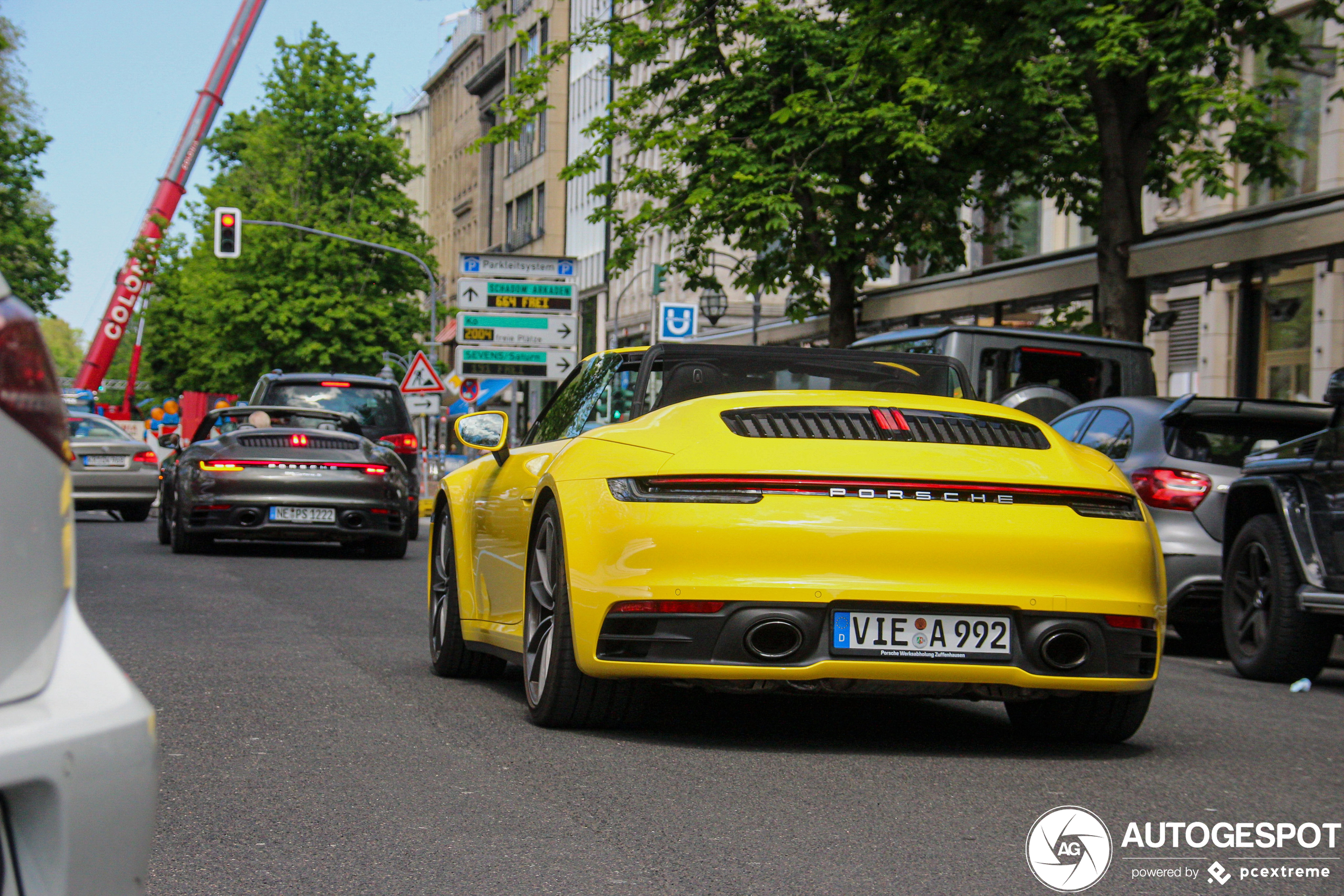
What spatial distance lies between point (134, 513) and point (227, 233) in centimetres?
1189

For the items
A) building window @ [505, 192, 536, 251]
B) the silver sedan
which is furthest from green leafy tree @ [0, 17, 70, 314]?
the silver sedan

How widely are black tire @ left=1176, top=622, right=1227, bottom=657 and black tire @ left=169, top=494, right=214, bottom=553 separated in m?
8.57

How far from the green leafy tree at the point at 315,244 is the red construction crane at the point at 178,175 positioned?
6.25ft

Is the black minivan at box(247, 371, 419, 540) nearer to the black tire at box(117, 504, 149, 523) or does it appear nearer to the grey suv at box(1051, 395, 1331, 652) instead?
the black tire at box(117, 504, 149, 523)

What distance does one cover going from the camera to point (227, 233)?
123ft

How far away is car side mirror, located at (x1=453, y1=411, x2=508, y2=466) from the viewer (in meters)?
7.21

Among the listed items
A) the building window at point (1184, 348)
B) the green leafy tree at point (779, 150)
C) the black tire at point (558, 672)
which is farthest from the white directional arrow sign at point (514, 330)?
the black tire at point (558, 672)

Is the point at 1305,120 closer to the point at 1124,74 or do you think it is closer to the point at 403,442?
the point at 1124,74

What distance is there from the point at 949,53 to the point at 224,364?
148 feet

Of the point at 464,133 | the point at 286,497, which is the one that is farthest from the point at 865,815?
the point at 464,133

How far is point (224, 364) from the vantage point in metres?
60.4

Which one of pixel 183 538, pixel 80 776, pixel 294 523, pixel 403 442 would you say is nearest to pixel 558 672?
pixel 80 776

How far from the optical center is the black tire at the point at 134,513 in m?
25.7

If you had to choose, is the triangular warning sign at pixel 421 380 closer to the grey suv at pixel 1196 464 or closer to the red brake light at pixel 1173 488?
the grey suv at pixel 1196 464
